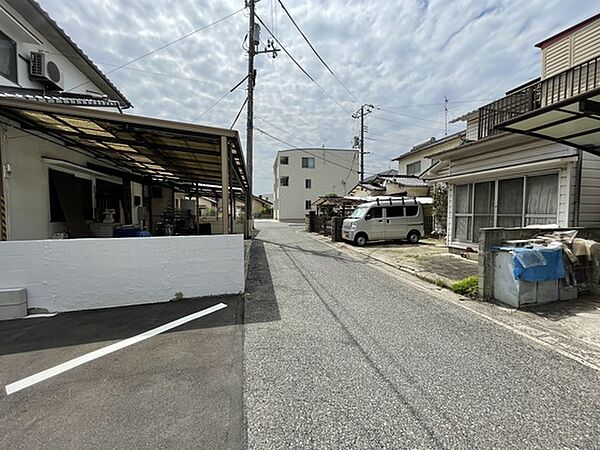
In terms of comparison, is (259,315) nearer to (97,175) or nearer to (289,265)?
(289,265)

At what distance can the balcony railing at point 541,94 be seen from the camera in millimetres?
6449

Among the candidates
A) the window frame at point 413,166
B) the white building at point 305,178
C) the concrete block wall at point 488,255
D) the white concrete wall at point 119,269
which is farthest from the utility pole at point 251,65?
the white building at point 305,178

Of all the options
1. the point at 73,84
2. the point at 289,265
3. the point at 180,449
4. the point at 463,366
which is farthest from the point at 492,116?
the point at 73,84

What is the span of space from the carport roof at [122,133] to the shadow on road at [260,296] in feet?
9.08

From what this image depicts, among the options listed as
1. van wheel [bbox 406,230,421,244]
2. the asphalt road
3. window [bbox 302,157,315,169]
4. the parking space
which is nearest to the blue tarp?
the asphalt road

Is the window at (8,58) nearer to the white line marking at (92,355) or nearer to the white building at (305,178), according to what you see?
the white line marking at (92,355)

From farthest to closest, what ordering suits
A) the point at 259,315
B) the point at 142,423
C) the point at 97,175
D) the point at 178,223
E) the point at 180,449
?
1. the point at 178,223
2. the point at 97,175
3. the point at 259,315
4. the point at 142,423
5. the point at 180,449

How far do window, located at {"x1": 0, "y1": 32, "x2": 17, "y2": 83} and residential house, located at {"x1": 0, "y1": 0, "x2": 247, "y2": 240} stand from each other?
0.02m

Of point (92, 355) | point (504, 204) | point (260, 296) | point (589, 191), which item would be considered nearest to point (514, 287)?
point (589, 191)

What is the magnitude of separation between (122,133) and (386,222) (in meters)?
9.45

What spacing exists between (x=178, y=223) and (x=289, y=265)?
7.96m

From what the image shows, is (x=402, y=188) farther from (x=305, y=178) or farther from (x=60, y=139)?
(x=305, y=178)

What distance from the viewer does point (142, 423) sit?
2029mm

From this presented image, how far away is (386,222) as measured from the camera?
11.8 meters
